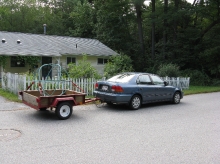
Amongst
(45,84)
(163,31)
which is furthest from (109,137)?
(163,31)

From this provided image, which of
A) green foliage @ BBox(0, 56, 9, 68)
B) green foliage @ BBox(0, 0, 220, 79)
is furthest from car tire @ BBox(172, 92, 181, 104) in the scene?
green foliage @ BBox(0, 0, 220, 79)

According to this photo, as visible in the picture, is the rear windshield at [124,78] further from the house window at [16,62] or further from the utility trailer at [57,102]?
the house window at [16,62]

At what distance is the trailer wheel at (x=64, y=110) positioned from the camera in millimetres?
7430

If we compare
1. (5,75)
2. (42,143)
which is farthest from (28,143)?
(5,75)

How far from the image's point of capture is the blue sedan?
29.7ft

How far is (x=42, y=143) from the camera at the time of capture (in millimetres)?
5176

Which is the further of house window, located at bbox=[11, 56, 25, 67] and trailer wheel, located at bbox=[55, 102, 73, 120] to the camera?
house window, located at bbox=[11, 56, 25, 67]

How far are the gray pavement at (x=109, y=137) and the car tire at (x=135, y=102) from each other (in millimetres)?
308

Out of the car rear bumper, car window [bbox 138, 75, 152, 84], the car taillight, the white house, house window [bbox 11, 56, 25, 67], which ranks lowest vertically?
the car rear bumper

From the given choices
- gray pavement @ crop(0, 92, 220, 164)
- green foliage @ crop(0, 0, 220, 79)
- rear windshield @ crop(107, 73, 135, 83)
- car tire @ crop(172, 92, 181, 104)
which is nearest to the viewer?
gray pavement @ crop(0, 92, 220, 164)

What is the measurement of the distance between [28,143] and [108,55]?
20578mm

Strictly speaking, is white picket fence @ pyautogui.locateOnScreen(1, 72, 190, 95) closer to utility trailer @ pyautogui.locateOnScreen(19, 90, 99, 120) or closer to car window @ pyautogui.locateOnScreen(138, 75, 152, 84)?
utility trailer @ pyautogui.locateOnScreen(19, 90, 99, 120)

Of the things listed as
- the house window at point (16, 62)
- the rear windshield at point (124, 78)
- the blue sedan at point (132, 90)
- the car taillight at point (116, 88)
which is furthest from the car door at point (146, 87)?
the house window at point (16, 62)

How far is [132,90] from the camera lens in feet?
30.4
